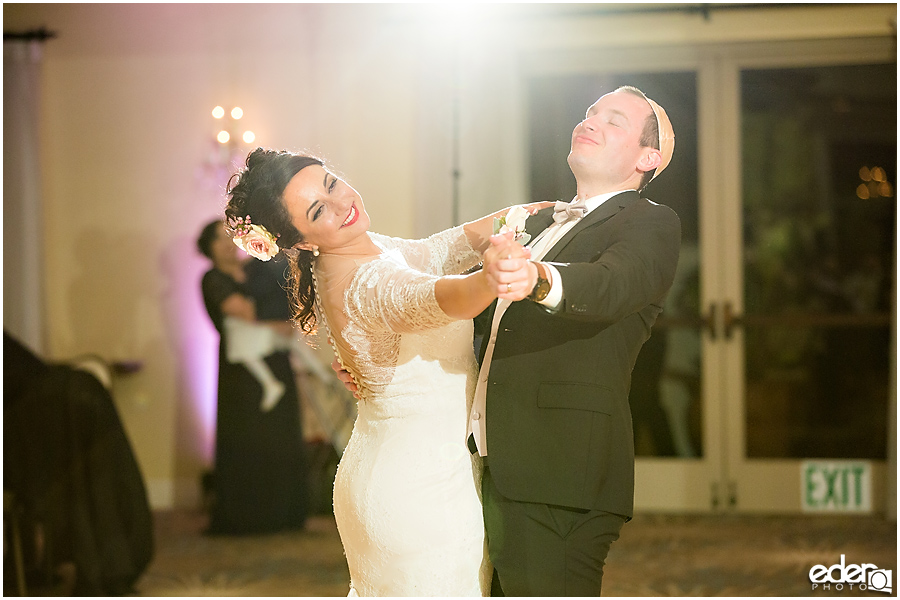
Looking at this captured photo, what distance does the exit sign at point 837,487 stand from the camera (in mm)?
4953

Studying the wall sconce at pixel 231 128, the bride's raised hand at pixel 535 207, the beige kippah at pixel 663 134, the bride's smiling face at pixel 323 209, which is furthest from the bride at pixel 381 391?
the wall sconce at pixel 231 128

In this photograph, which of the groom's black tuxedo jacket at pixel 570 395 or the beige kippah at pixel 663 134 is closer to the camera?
the groom's black tuxedo jacket at pixel 570 395

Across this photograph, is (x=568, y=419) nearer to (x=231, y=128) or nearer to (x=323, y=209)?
(x=323, y=209)

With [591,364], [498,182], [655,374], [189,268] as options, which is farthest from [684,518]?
[591,364]

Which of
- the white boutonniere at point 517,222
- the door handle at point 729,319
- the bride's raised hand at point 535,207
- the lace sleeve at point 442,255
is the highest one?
the bride's raised hand at point 535,207

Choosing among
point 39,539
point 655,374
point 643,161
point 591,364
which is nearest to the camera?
point 591,364

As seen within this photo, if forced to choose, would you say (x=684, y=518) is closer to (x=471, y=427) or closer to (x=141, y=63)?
(x=471, y=427)

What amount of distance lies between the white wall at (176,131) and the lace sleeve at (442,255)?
288 centimetres

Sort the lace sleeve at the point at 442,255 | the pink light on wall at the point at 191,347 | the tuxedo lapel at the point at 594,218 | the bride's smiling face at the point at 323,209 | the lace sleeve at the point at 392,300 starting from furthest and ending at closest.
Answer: the pink light on wall at the point at 191,347
the lace sleeve at the point at 442,255
the bride's smiling face at the point at 323,209
the tuxedo lapel at the point at 594,218
the lace sleeve at the point at 392,300

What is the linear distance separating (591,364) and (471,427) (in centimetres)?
30

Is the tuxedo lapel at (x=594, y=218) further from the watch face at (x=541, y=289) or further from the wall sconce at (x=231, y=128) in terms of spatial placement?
the wall sconce at (x=231, y=128)

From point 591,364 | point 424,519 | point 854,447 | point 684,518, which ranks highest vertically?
point 591,364

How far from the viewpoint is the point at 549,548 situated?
167cm

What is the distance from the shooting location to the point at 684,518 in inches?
195
